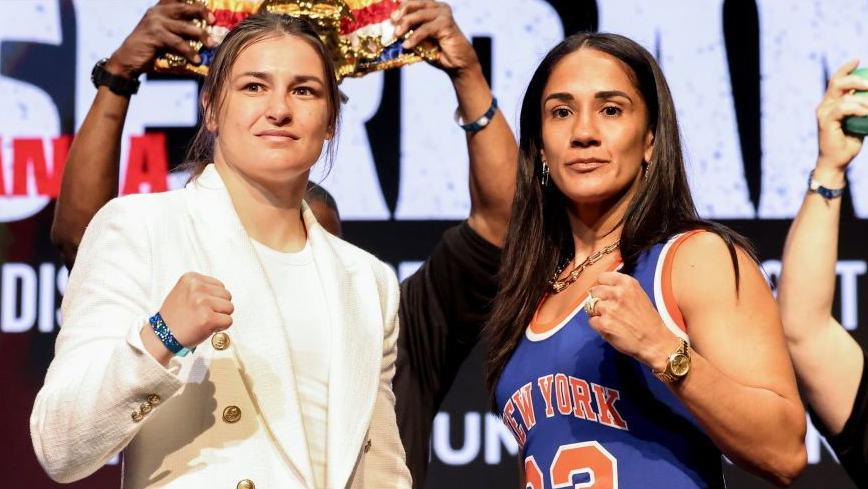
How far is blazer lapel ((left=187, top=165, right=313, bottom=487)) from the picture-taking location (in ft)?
6.29

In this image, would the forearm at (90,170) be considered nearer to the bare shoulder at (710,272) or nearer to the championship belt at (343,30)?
the championship belt at (343,30)

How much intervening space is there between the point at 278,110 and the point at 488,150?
29.3 inches

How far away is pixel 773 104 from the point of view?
3660mm

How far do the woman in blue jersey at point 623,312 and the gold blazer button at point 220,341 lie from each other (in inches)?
21.4

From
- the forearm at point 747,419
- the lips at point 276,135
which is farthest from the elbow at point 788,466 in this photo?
the lips at point 276,135

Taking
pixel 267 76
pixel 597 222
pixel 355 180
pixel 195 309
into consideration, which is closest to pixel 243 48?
pixel 267 76

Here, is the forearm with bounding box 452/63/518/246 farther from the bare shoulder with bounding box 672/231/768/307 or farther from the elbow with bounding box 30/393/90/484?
the elbow with bounding box 30/393/90/484

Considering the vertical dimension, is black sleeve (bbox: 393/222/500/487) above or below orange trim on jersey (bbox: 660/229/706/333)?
below

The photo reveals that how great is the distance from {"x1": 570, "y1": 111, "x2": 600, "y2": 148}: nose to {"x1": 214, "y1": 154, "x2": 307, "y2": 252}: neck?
1.56 ft

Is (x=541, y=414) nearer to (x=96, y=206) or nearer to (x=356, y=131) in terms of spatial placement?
(x=96, y=206)

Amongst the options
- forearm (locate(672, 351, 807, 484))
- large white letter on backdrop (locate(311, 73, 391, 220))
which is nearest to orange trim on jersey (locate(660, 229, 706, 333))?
forearm (locate(672, 351, 807, 484))

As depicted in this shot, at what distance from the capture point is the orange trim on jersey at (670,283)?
1.99m

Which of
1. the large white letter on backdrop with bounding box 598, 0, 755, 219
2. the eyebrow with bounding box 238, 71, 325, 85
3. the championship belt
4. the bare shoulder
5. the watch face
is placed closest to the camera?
the watch face

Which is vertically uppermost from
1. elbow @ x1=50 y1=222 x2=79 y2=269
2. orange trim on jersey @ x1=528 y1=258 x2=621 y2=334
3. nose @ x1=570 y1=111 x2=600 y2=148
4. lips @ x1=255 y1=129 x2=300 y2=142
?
nose @ x1=570 y1=111 x2=600 y2=148
